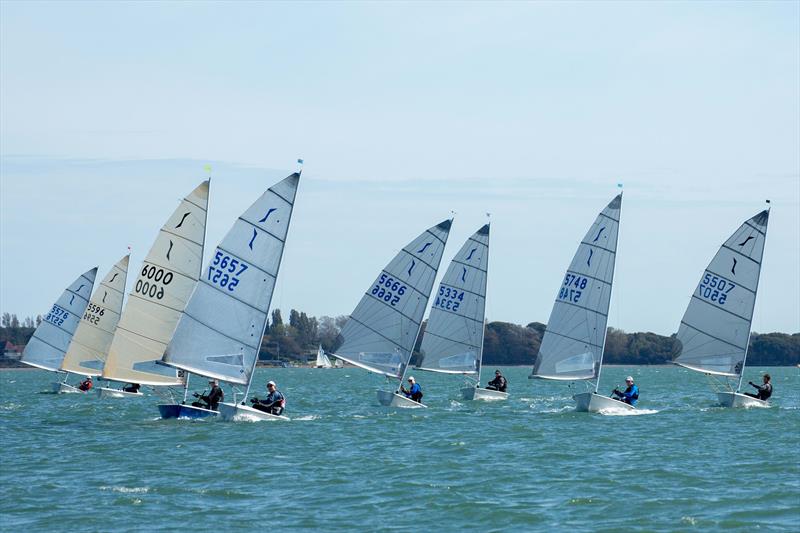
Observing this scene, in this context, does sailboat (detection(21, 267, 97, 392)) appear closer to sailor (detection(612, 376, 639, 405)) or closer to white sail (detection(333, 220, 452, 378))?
white sail (detection(333, 220, 452, 378))

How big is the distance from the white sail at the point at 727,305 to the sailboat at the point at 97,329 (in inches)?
904

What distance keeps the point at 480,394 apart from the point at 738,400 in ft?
34.1

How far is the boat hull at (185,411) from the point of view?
31562 mm

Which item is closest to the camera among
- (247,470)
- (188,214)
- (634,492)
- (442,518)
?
(442,518)

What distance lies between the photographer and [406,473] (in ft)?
78.6

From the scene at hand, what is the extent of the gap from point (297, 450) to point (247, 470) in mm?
3486

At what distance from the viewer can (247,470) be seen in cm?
2394

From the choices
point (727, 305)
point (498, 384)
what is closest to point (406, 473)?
point (727, 305)

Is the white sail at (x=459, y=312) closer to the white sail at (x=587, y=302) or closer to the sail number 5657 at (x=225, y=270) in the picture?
the white sail at (x=587, y=302)

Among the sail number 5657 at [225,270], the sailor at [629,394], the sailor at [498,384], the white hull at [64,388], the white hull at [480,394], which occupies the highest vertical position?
the sail number 5657 at [225,270]

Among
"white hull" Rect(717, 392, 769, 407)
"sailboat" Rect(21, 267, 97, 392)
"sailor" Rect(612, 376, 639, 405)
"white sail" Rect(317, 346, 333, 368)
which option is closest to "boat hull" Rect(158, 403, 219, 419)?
"sailor" Rect(612, 376, 639, 405)

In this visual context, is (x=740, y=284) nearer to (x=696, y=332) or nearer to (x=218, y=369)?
(x=696, y=332)

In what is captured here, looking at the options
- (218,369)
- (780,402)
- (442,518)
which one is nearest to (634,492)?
(442,518)

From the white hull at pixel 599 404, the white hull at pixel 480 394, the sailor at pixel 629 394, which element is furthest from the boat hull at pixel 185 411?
the white hull at pixel 480 394
